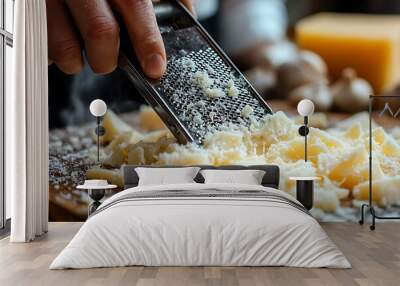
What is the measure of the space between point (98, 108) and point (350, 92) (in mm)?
2573

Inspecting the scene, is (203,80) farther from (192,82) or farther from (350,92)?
(350,92)

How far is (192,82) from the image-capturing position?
246 inches

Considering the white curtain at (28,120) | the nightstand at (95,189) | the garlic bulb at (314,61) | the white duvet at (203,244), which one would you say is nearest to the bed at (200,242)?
the white duvet at (203,244)

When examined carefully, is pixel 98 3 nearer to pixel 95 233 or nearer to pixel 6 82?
pixel 6 82

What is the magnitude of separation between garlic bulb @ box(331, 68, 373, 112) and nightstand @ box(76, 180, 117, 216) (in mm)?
2441

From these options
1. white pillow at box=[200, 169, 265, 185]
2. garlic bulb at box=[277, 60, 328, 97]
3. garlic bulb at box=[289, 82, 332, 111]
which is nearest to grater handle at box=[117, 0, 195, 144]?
white pillow at box=[200, 169, 265, 185]

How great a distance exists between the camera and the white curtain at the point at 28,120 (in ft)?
17.0

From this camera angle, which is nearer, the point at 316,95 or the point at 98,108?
the point at 98,108

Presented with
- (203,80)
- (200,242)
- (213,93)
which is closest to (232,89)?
(213,93)

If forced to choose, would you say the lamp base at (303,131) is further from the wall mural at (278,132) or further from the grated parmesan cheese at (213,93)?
the grated parmesan cheese at (213,93)

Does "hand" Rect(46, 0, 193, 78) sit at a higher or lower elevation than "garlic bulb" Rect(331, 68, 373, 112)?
higher

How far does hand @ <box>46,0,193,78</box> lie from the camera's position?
5883mm

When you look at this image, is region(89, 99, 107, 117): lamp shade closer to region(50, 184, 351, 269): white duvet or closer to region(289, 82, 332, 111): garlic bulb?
region(289, 82, 332, 111): garlic bulb

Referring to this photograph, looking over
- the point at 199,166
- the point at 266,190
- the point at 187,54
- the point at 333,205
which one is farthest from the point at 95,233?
the point at 333,205
